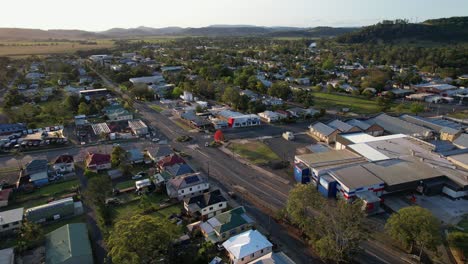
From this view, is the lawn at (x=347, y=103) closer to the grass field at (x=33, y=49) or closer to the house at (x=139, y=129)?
the house at (x=139, y=129)

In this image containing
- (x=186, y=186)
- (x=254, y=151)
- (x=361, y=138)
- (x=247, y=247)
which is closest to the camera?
(x=247, y=247)

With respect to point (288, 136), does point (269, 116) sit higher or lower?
higher

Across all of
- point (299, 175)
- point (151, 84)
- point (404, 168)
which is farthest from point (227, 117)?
point (151, 84)

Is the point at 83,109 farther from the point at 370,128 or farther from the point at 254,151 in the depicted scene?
the point at 370,128

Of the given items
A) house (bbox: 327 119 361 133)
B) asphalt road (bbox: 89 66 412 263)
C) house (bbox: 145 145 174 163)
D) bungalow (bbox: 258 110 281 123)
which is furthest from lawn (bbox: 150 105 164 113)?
house (bbox: 327 119 361 133)

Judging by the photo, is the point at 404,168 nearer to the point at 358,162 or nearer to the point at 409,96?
the point at 358,162

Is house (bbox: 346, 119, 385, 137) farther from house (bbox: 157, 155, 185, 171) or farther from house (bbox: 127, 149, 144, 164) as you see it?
house (bbox: 127, 149, 144, 164)

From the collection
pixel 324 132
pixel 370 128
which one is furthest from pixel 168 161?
pixel 370 128
